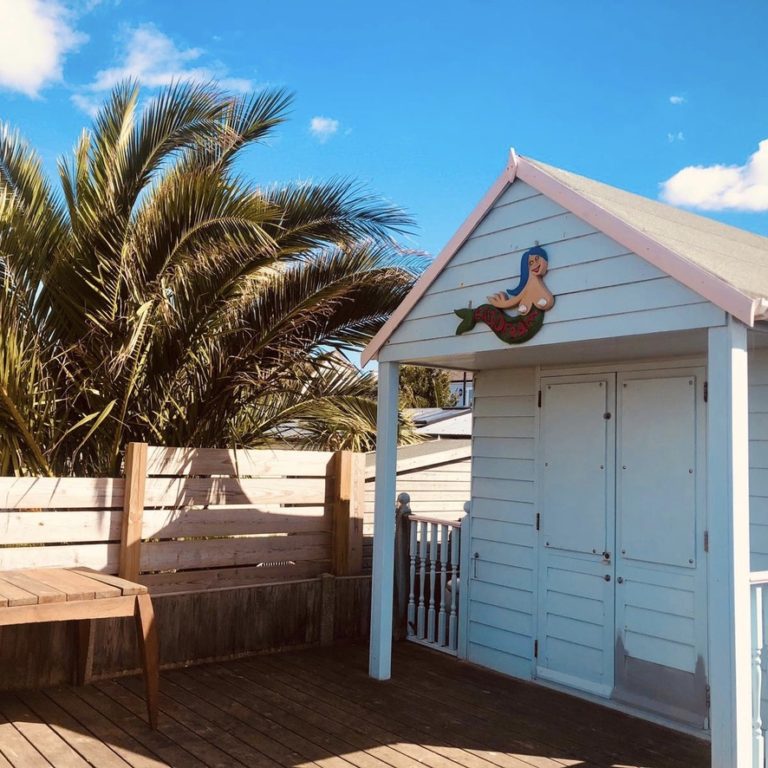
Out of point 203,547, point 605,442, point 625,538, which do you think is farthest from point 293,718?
point 605,442

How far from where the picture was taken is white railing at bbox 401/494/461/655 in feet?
20.9

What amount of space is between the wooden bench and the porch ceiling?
8.33ft

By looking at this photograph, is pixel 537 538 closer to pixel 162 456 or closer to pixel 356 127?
pixel 162 456

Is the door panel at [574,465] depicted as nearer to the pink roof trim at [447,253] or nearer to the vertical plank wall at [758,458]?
the vertical plank wall at [758,458]

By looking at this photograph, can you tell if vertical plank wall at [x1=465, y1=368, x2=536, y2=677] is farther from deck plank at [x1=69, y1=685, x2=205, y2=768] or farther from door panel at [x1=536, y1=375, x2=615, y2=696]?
deck plank at [x1=69, y1=685, x2=205, y2=768]

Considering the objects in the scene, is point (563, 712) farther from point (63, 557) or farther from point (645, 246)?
point (63, 557)

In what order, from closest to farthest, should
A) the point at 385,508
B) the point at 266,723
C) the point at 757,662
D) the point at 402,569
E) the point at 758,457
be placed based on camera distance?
the point at 757,662 → the point at 758,457 → the point at 266,723 → the point at 385,508 → the point at 402,569

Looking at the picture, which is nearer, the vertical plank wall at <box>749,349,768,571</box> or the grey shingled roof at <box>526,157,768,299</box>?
the grey shingled roof at <box>526,157,768,299</box>

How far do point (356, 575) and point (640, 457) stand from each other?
2.85 meters

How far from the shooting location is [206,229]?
564 centimetres

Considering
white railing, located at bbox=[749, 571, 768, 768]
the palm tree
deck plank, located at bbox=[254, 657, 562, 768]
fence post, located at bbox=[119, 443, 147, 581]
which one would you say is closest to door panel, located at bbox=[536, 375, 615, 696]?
deck plank, located at bbox=[254, 657, 562, 768]

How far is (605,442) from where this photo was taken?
5.28 m

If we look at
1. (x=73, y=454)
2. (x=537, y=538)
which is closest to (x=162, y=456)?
(x=73, y=454)

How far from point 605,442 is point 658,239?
5.71ft
